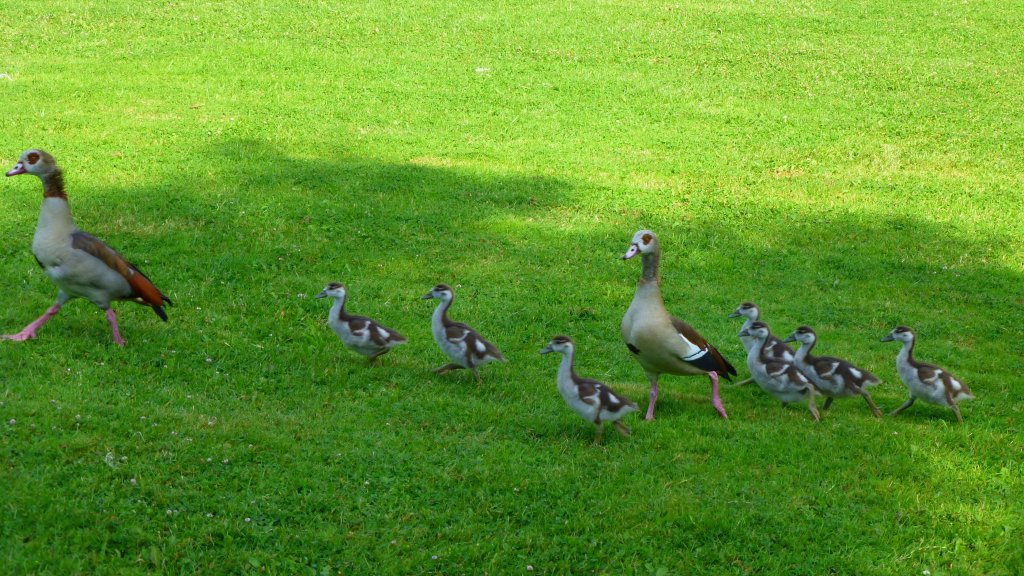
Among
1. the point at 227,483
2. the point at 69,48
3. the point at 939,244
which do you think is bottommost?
the point at 939,244

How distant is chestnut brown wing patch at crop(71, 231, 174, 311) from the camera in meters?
9.55

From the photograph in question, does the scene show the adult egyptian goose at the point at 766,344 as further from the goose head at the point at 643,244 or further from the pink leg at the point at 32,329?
the pink leg at the point at 32,329

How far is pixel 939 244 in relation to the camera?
52.1 feet

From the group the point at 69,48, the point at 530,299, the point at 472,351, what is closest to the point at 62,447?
the point at 472,351

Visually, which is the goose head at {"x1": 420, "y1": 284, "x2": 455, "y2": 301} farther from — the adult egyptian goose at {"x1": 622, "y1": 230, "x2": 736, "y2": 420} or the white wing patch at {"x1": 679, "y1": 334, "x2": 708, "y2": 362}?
the white wing patch at {"x1": 679, "y1": 334, "x2": 708, "y2": 362}

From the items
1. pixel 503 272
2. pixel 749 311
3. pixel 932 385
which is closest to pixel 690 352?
pixel 749 311

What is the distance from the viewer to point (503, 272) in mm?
13648

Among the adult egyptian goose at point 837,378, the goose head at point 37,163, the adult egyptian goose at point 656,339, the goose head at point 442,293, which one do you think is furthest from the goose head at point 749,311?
the goose head at point 37,163

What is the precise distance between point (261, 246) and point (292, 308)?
2170 millimetres

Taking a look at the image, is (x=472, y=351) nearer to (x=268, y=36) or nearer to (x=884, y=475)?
(x=884, y=475)

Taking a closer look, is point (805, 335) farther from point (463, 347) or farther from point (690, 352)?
point (463, 347)

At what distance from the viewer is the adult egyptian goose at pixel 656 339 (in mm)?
9648

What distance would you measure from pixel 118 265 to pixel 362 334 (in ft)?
8.00

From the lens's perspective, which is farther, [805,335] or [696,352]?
[805,335]
